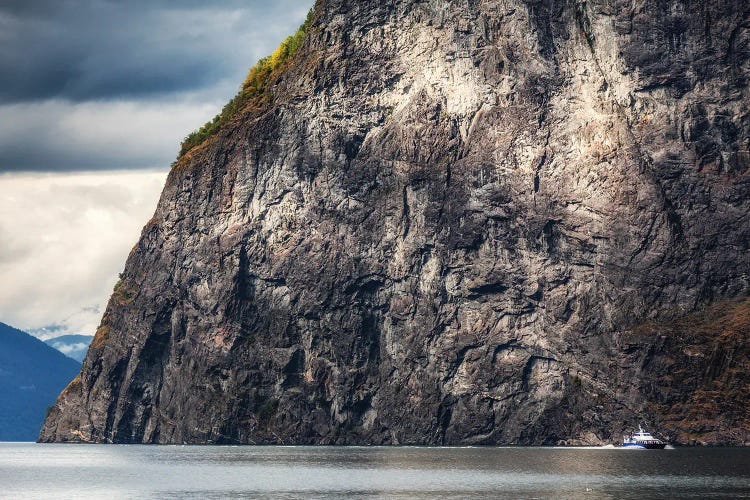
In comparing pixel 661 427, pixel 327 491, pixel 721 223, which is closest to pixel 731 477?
pixel 327 491

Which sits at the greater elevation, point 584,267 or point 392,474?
point 584,267

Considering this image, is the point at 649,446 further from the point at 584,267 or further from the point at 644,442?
the point at 584,267

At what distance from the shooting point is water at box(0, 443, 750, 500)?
109938 mm

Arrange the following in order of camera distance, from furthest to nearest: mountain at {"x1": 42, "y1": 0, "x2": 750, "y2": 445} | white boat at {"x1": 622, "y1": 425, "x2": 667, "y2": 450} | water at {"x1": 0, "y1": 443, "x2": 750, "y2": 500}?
mountain at {"x1": 42, "y1": 0, "x2": 750, "y2": 445}, white boat at {"x1": 622, "y1": 425, "x2": 667, "y2": 450}, water at {"x1": 0, "y1": 443, "x2": 750, "y2": 500}

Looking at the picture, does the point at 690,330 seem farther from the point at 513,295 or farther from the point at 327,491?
the point at 327,491

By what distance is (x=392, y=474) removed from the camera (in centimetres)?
13062

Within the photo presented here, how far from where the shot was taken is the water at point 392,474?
110m

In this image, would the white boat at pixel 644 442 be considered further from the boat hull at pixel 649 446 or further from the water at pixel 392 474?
the water at pixel 392 474

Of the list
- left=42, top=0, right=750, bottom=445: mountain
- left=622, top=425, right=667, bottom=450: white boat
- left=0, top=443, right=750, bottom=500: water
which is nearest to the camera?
left=0, top=443, right=750, bottom=500: water

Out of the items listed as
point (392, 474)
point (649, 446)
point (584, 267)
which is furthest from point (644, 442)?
point (392, 474)

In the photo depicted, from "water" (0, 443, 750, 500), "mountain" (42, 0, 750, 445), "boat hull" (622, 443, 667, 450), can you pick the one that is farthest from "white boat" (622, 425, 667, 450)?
"mountain" (42, 0, 750, 445)

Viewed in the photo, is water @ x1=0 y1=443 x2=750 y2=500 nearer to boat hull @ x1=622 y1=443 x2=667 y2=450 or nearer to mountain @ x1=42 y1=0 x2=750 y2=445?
boat hull @ x1=622 y1=443 x2=667 y2=450

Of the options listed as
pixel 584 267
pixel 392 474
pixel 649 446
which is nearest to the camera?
pixel 392 474

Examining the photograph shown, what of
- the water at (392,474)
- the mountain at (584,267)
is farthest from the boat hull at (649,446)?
the mountain at (584,267)
